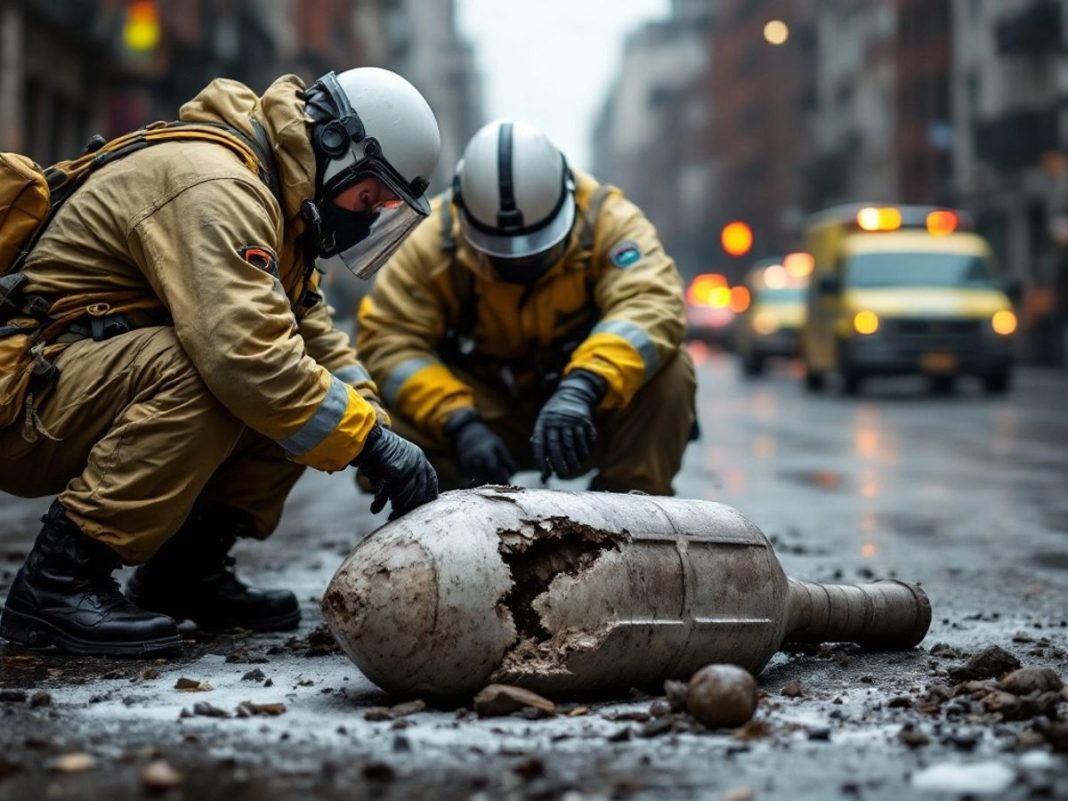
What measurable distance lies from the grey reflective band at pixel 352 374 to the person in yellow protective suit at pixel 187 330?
1.30 ft

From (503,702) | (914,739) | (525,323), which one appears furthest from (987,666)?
(525,323)

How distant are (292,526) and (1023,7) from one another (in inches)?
1472

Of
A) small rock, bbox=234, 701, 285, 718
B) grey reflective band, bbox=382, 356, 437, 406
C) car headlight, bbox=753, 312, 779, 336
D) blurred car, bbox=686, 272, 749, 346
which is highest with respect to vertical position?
grey reflective band, bbox=382, 356, 437, 406

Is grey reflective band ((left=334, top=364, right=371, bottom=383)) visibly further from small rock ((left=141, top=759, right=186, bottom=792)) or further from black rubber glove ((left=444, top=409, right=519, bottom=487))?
small rock ((left=141, top=759, right=186, bottom=792))

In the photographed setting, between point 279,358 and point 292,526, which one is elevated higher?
point 279,358

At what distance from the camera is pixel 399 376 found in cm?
597

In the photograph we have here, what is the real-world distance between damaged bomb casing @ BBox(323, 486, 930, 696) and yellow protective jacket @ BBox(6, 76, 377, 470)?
40 centimetres

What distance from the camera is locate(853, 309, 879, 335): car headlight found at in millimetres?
21391

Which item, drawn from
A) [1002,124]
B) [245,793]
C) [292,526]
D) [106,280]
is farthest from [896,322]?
[1002,124]

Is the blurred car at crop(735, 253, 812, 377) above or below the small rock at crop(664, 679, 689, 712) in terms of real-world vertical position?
below

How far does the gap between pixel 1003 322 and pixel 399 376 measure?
55.2 ft

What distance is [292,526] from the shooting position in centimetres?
827

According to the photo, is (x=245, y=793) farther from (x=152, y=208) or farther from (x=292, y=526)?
(x=292, y=526)

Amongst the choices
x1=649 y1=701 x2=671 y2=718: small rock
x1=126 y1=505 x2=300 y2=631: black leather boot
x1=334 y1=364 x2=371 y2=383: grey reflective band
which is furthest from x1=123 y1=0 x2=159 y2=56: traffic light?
x1=649 y1=701 x2=671 y2=718: small rock
